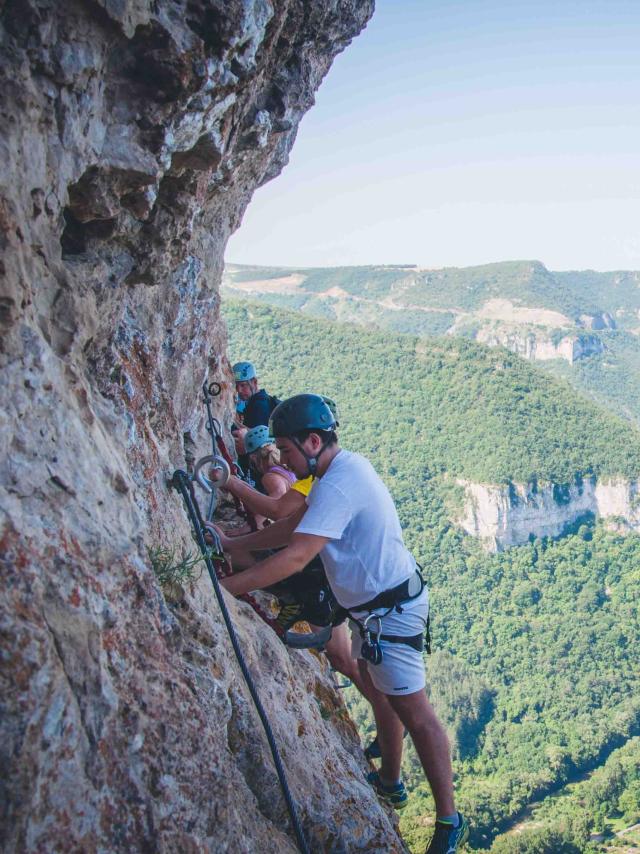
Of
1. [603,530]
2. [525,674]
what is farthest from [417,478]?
[525,674]

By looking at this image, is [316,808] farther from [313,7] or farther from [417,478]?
[417,478]

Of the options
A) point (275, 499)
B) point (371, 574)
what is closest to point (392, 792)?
point (371, 574)

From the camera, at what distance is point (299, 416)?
395 cm

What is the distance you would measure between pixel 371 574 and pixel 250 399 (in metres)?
4.56

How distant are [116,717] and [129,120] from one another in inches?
101

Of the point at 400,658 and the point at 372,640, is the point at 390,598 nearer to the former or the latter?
the point at 372,640

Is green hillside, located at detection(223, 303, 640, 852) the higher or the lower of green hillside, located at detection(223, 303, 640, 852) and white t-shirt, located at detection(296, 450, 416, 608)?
the lower

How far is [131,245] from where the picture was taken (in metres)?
4.14

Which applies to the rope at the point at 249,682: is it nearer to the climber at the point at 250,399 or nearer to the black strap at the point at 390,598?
the black strap at the point at 390,598

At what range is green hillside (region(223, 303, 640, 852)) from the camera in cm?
5481

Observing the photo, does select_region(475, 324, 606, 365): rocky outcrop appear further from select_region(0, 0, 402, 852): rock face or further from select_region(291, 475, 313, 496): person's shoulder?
select_region(0, 0, 402, 852): rock face

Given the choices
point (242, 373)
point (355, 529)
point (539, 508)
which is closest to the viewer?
point (355, 529)

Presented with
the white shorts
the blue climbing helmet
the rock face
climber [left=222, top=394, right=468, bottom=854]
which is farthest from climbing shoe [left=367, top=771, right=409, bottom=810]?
the blue climbing helmet

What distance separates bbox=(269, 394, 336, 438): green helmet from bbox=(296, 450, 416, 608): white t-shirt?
0.70 feet
